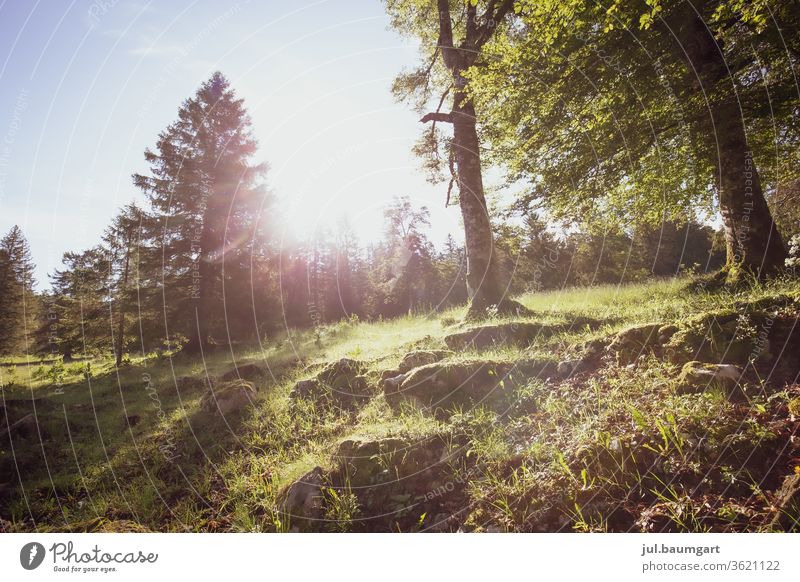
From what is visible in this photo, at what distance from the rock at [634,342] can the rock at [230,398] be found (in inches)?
262

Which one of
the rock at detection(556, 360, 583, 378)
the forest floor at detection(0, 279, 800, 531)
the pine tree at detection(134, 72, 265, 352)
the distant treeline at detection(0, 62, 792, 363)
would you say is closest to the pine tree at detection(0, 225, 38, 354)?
the distant treeline at detection(0, 62, 792, 363)

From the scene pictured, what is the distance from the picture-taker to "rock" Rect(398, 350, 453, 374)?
19.8ft

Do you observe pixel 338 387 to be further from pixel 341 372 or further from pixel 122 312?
pixel 122 312

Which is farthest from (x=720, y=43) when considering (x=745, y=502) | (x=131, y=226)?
(x=131, y=226)

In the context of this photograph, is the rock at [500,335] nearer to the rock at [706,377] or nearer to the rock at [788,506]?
the rock at [706,377]

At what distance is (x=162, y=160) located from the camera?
1869 centimetres

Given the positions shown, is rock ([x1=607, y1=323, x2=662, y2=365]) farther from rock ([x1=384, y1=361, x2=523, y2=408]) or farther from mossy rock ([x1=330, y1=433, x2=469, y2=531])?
mossy rock ([x1=330, y1=433, x2=469, y2=531])

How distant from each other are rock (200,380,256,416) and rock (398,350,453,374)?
3.44 m

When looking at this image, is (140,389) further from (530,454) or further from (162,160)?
(530,454)

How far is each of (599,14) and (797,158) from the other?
325 inches

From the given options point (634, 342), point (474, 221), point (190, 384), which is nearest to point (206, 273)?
point (190, 384)

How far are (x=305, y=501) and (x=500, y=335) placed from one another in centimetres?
443

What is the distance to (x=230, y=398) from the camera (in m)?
7.16
